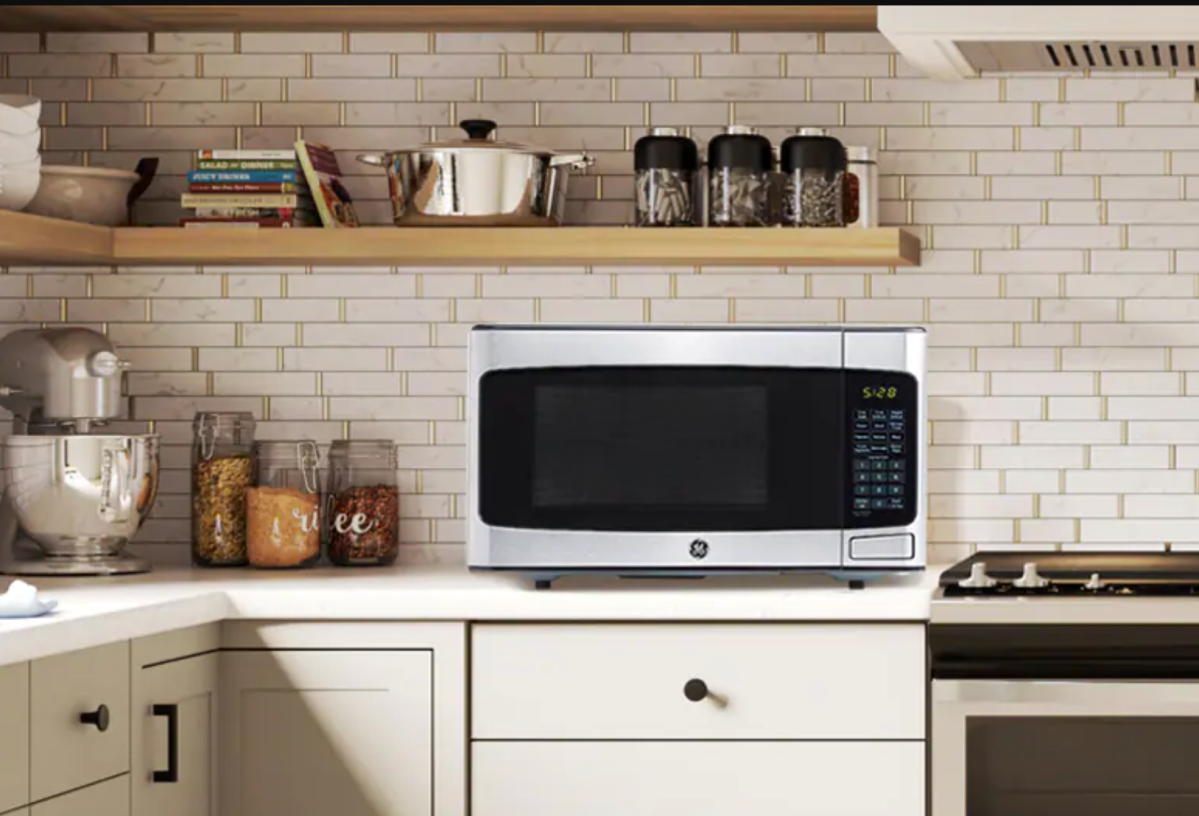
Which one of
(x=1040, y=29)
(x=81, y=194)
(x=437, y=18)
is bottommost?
(x=81, y=194)

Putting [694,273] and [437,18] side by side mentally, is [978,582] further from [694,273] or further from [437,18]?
[437,18]

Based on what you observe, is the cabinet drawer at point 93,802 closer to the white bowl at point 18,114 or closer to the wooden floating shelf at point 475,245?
the wooden floating shelf at point 475,245

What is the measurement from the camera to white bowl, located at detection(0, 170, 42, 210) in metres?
2.77

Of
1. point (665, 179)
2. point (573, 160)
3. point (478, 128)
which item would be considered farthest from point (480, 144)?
point (665, 179)

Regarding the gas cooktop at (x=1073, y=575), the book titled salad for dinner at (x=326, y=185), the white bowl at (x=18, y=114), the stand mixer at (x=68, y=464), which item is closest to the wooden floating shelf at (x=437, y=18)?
the book titled salad for dinner at (x=326, y=185)

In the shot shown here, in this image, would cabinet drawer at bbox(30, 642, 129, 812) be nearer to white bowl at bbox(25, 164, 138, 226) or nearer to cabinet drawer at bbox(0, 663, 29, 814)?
cabinet drawer at bbox(0, 663, 29, 814)

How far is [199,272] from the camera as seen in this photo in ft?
10.9

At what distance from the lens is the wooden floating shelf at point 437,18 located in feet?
10.2

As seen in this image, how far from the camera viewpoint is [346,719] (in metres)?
2.67

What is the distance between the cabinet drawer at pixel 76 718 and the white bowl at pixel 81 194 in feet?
3.34

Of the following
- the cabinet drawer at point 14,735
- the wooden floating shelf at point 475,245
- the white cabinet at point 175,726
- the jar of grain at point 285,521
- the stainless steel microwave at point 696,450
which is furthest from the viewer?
the jar of grain at point 285,521

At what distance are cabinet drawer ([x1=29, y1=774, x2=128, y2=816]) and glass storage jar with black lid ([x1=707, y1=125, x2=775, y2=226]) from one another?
1344 millimetres

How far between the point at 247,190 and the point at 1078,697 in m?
1.64

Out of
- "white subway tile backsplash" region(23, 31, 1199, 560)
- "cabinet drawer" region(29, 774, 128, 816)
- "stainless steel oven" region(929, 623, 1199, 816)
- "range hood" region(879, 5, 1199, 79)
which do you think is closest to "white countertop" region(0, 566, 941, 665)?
"stainless steel oven" region(929, 623, 1199, 816)
